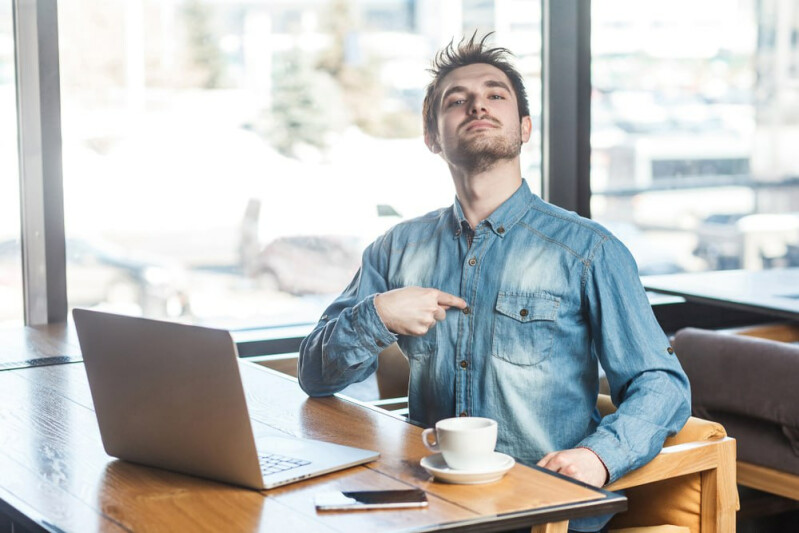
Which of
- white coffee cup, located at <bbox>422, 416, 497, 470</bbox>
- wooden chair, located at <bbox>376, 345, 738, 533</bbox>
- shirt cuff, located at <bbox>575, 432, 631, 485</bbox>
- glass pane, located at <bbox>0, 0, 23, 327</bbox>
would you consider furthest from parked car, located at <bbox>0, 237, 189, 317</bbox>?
white coffee cup, located at <bbox>422, 416, 497, 470</bbox>

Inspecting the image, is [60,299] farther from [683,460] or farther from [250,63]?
→ [683,460]

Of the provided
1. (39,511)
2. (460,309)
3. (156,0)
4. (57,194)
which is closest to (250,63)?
(156,0)

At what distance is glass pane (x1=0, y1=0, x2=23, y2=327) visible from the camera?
3.17 metres

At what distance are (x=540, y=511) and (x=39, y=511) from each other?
664mm

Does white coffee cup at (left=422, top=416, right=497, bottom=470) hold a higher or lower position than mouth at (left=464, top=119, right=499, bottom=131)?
lower

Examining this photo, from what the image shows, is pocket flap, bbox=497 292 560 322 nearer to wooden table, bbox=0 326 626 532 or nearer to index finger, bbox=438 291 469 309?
index finger, bbox=438 291 469 309

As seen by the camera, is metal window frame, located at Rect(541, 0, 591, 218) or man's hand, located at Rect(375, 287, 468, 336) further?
metal window frame, located at Rect(541, 0, 591, 218)

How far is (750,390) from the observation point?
2643 mm

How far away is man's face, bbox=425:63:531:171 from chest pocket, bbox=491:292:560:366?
0.93ft

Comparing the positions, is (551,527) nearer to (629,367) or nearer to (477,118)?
(629,367)

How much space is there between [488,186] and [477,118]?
14cm

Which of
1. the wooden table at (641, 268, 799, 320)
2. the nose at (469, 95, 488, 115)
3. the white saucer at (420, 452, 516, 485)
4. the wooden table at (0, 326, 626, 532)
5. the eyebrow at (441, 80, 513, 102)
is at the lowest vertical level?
the wooden table at (641, 268, 799, 320)

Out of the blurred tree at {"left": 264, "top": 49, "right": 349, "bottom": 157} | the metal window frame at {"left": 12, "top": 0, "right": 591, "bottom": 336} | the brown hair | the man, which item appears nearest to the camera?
the man

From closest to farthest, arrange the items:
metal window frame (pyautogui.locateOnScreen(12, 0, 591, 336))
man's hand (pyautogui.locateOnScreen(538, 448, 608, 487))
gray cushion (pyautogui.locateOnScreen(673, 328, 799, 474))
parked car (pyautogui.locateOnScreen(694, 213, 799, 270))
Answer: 1. man's hand (pyautogui.locateOnScreen(538, 448, 608, 487))
2. gray cushion (pyautogui.locateOnScreen(673, 328, 799, 474))
3. metal window frame (pyautogui.locateOnScreen(12, 0, 591, 336))
4. parked car (pyautogui.locateOnScreen(694, 213, 799, 270))
